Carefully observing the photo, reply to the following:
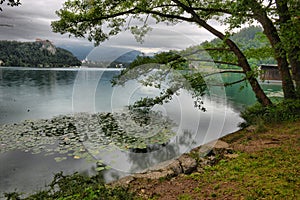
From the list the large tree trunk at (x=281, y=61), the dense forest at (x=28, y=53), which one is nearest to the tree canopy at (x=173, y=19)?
the large tree trunk at (x=281, y=61)

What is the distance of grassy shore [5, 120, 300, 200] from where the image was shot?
292 cm

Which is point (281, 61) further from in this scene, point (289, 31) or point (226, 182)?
point (226, 182)

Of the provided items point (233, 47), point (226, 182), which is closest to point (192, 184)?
point (226, 182)

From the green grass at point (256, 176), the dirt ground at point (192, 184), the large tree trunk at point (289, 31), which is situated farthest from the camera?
the large tree trunk at point (289, 31)

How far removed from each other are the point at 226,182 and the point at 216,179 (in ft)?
0.70

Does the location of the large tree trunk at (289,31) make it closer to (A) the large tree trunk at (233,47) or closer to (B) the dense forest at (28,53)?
(A) the large tree trunk at (233,47)

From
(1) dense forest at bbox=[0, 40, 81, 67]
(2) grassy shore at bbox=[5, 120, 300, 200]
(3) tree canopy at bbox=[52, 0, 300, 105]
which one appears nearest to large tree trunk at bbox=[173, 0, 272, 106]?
(3) tree canopy at bbox=[52, 0, 300, 105]

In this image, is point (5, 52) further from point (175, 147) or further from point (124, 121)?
point (175, 147)

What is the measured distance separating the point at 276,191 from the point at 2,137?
796cm

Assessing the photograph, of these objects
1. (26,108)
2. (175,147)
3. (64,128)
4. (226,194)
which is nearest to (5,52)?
(26,108)

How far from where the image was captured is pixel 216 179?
357cm

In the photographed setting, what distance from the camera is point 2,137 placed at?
7.55 meters

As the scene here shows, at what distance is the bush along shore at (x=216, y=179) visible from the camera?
2971 millimetres

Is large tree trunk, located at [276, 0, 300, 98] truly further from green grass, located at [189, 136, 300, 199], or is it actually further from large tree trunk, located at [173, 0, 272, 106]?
green grass, located at [189, 136, 300, 199]
